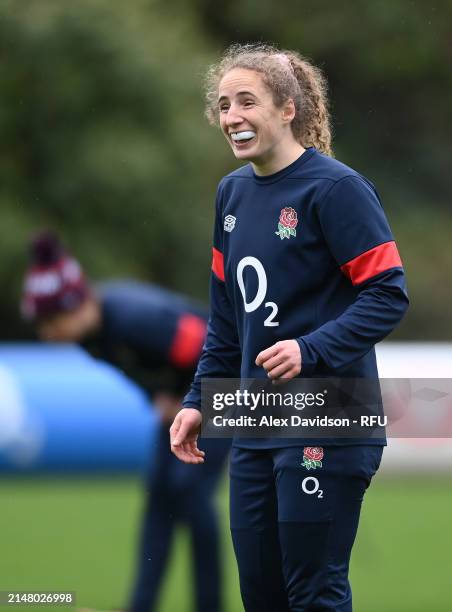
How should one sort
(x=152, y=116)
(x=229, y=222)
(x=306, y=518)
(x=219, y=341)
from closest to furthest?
1. (x=306, y=518)
2. (x=229, y=222)
3. (x=219, y=341)
4. (x=152, y=116)

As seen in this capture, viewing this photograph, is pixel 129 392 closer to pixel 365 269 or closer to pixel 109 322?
pixel 109 322

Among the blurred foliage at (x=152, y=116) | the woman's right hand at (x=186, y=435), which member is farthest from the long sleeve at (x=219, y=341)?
the blurred foliage at (x=152, y=116)

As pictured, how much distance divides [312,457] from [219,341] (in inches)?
19.9

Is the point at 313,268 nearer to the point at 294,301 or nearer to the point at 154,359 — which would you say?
the point at 294,301

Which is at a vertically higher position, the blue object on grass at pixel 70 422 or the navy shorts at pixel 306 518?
the blue object on grass at pixel 70 422

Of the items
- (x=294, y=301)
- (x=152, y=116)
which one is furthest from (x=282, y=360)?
(x=152, y=116)

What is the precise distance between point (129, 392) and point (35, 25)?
8038 millimetres

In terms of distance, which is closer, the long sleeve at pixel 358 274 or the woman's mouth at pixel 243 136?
the long sleeve at pixel 358 274

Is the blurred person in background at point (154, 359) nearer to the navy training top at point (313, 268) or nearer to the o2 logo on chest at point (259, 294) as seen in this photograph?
the navy training top at point (313, 268)

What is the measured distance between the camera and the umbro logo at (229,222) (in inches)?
130

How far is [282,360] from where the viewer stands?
2963 millimetres

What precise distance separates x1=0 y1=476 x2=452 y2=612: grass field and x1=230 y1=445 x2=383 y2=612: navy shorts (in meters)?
1.68

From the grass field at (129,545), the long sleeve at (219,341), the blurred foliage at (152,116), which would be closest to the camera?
the long sleeve at (219,341)

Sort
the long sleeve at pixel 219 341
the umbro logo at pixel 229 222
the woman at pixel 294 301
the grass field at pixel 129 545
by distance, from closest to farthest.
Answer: the woman at pixel 294 301, the umbro logo at pixel 229 222, the long sleeve at pixel 219 341, the grass field at pixel 129 545
